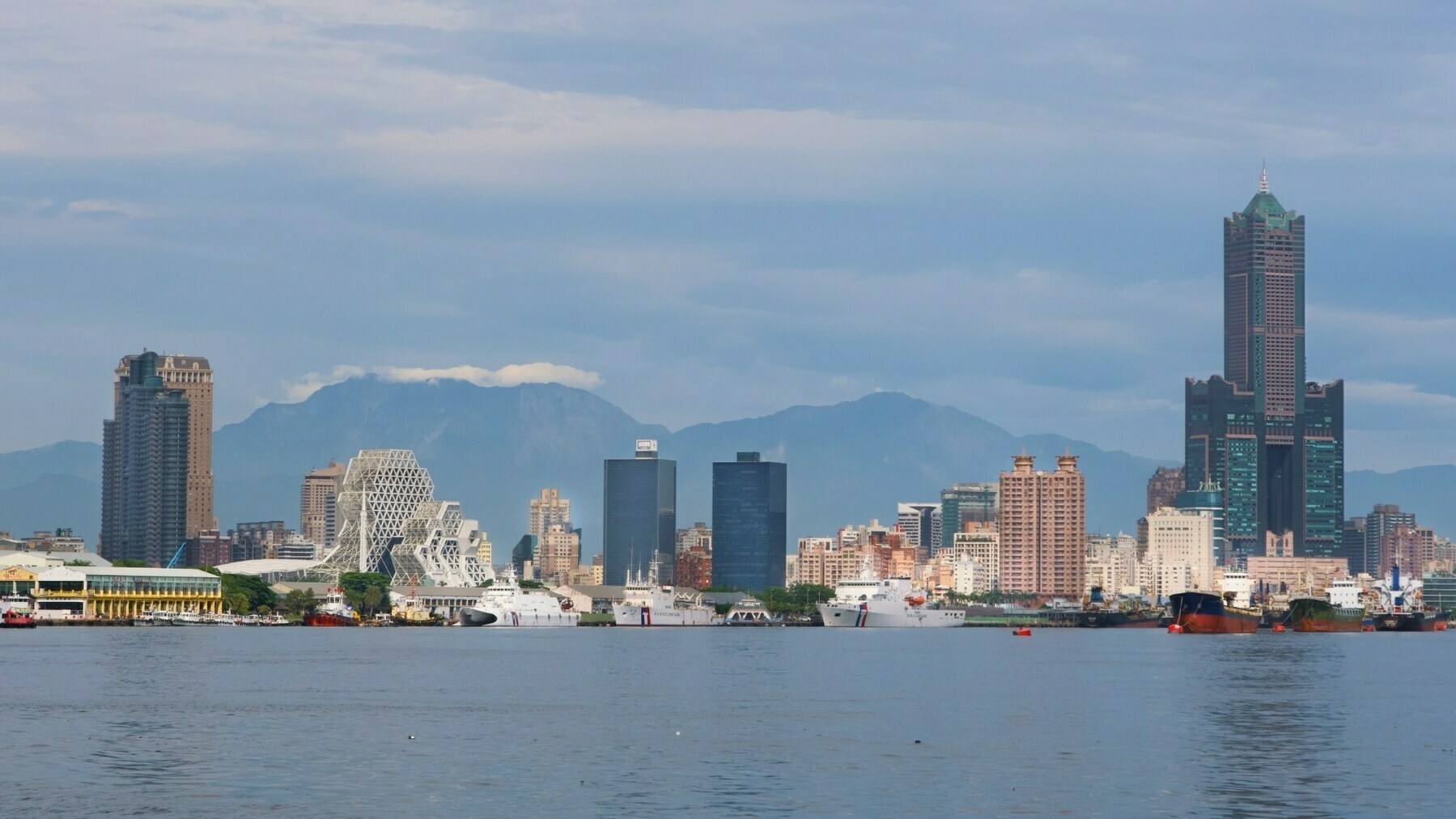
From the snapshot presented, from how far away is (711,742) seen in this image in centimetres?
7988

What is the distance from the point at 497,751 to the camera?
75688mm

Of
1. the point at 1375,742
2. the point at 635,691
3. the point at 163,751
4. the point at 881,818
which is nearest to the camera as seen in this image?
the point at 881,818

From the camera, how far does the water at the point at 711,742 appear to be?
62312 millimetres

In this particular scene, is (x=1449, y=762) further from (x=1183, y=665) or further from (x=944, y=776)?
(x=1183, y=665)

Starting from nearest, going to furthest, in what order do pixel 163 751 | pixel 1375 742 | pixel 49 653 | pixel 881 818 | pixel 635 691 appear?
pixel 881 818 < pixel 163 751 < pixel 1375 742 < pixel 635 691 < pixel 49 653

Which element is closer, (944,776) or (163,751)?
(944,776)

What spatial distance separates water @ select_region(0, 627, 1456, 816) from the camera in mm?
62312

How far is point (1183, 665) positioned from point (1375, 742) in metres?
77.9

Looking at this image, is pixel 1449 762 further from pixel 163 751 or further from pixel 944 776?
pixel 163 751

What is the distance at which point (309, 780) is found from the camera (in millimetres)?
66125

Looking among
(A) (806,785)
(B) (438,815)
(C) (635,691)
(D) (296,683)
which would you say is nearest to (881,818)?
(A) (806,785)

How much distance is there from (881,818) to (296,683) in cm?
6521

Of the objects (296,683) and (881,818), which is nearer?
(881,818)

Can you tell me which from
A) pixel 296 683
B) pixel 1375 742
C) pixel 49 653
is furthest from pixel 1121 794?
pixel 49 653
